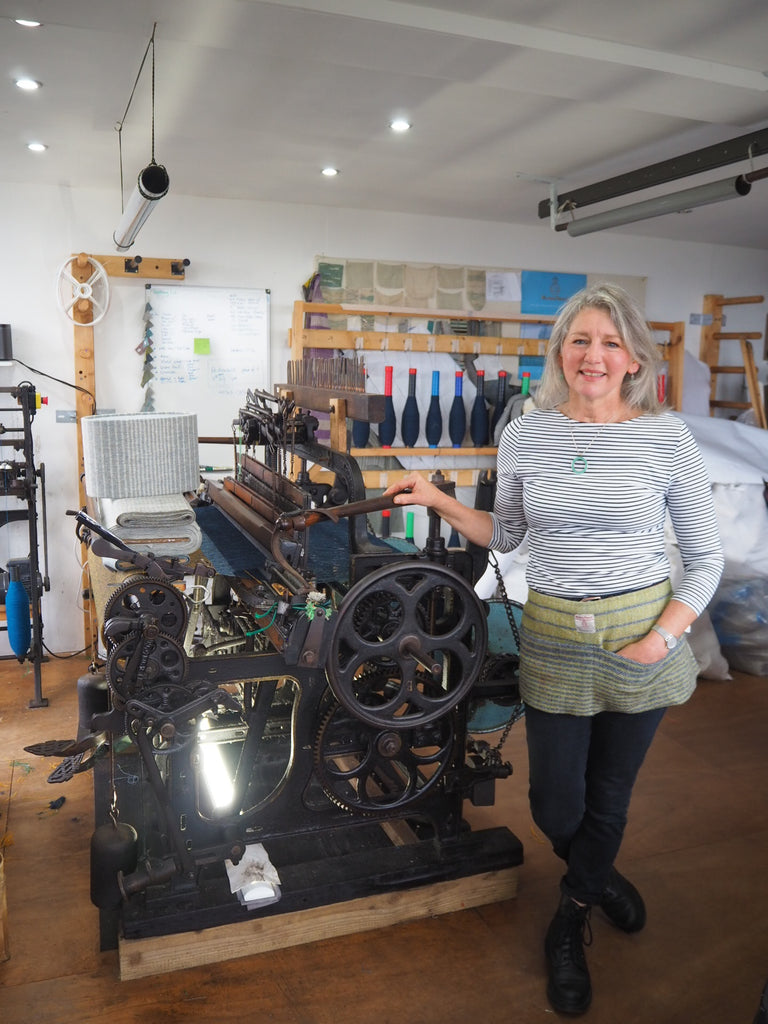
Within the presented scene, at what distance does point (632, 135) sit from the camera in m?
3.35

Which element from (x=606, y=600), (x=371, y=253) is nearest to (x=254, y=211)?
(x=371, y=253)

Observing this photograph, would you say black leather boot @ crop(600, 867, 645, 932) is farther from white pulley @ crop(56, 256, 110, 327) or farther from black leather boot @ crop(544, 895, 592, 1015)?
white pulley @ crop(56, 256, 110, 327)

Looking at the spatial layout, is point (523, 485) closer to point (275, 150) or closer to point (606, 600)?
point (606, 600)

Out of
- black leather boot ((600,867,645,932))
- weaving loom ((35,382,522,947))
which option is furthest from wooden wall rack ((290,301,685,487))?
black leather boot ((600,867,645,932))

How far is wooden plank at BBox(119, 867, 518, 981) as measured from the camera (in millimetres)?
2072

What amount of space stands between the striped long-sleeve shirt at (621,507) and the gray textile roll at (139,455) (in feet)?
4.81

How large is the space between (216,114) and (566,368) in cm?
196

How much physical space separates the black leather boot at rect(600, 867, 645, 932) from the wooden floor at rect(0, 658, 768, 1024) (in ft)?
0.11

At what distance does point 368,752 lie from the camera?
221 centimetres

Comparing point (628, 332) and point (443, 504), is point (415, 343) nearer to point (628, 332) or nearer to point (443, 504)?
point (443, 504)

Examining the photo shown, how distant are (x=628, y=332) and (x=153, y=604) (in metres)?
1.28

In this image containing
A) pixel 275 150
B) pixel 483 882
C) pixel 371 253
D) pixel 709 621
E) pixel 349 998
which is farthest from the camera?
pixel 371 253

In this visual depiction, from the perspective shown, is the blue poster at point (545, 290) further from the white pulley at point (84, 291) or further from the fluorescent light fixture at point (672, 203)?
the white pulley at point (84, 291)

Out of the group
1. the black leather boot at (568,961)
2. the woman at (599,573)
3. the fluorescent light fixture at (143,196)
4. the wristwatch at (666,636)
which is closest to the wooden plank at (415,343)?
Result: the fluorescent light fixture at (143,196)
